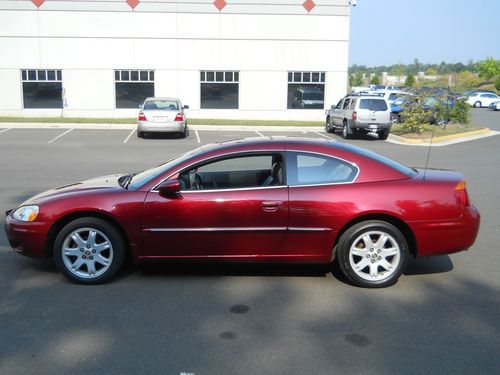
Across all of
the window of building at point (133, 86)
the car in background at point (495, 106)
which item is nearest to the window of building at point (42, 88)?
the window of building at point (133, 86)

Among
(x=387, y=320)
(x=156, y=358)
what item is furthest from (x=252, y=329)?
(x=387, y=320)

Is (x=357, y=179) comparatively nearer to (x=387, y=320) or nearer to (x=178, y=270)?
(x=387, y=320)

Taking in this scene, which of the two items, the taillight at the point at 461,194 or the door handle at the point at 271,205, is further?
Answer: the taillight at the point at 461,194

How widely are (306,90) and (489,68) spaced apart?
59.3 metres

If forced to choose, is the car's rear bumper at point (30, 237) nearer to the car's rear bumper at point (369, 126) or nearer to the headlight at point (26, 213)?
the headlight at point (26, 213)

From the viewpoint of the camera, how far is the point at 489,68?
257 ft

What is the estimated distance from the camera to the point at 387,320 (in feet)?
14.9

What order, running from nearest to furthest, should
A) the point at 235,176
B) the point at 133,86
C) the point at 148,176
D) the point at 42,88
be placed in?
the point at 148,176 → the point at 235,176 → the point at 42,88 → the point at 133,86

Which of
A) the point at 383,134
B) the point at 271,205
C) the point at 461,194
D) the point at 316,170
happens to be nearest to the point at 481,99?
the point at 383,134

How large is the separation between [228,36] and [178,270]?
24233 mm

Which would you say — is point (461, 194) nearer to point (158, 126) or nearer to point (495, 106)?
point (158, 126)

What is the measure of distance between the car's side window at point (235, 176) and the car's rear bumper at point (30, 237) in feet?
4.66

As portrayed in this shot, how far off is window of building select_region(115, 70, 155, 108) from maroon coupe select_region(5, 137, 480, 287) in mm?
24169

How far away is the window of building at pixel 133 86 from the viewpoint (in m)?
28.6
